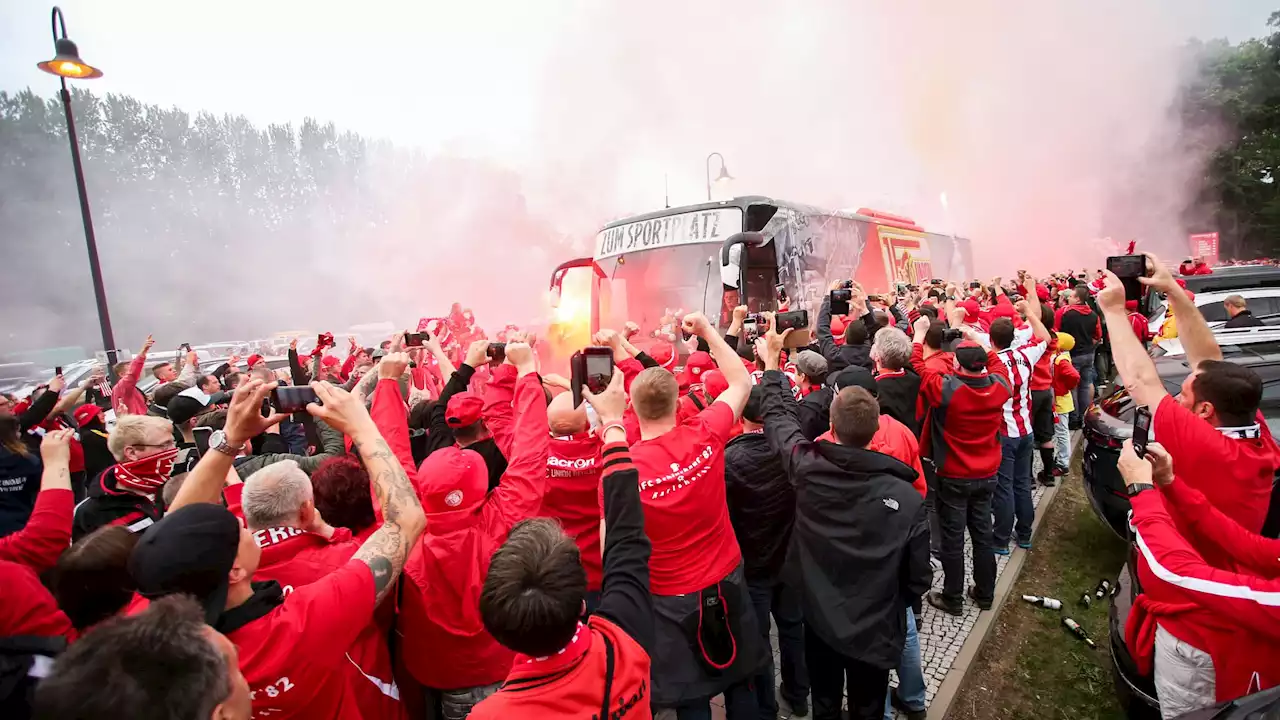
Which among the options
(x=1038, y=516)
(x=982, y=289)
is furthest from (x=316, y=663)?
(x=982, y=289)

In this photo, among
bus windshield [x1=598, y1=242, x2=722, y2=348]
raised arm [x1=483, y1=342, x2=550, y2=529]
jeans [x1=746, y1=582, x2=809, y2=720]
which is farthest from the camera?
bus windshield [x1=598, y1=242, x2=722, y2=348]

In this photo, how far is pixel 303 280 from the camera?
2283 centimetres

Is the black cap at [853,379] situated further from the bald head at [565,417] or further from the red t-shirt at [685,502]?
the bald head at [565,417]

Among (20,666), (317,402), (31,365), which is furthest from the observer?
(31,365)

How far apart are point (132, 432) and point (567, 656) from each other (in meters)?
2.63

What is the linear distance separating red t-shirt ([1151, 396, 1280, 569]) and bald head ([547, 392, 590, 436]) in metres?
2.44

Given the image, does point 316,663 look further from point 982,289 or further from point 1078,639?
point 982,289

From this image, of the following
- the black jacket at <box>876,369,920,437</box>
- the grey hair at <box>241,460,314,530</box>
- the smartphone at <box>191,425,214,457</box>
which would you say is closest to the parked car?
the black jacket at <box>876,369,920,437</box>

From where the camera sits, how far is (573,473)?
3027 millimetres

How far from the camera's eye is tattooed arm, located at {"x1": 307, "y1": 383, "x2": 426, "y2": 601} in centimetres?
174

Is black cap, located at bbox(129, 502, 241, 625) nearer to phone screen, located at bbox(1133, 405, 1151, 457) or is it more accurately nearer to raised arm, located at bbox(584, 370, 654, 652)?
raised arm, located at bbox(584, 370, 654, 652)

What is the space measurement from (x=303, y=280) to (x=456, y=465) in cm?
2392

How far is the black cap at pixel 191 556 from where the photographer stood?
1.39 metres

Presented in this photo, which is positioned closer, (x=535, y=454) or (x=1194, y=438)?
(x=1194, y=438)
